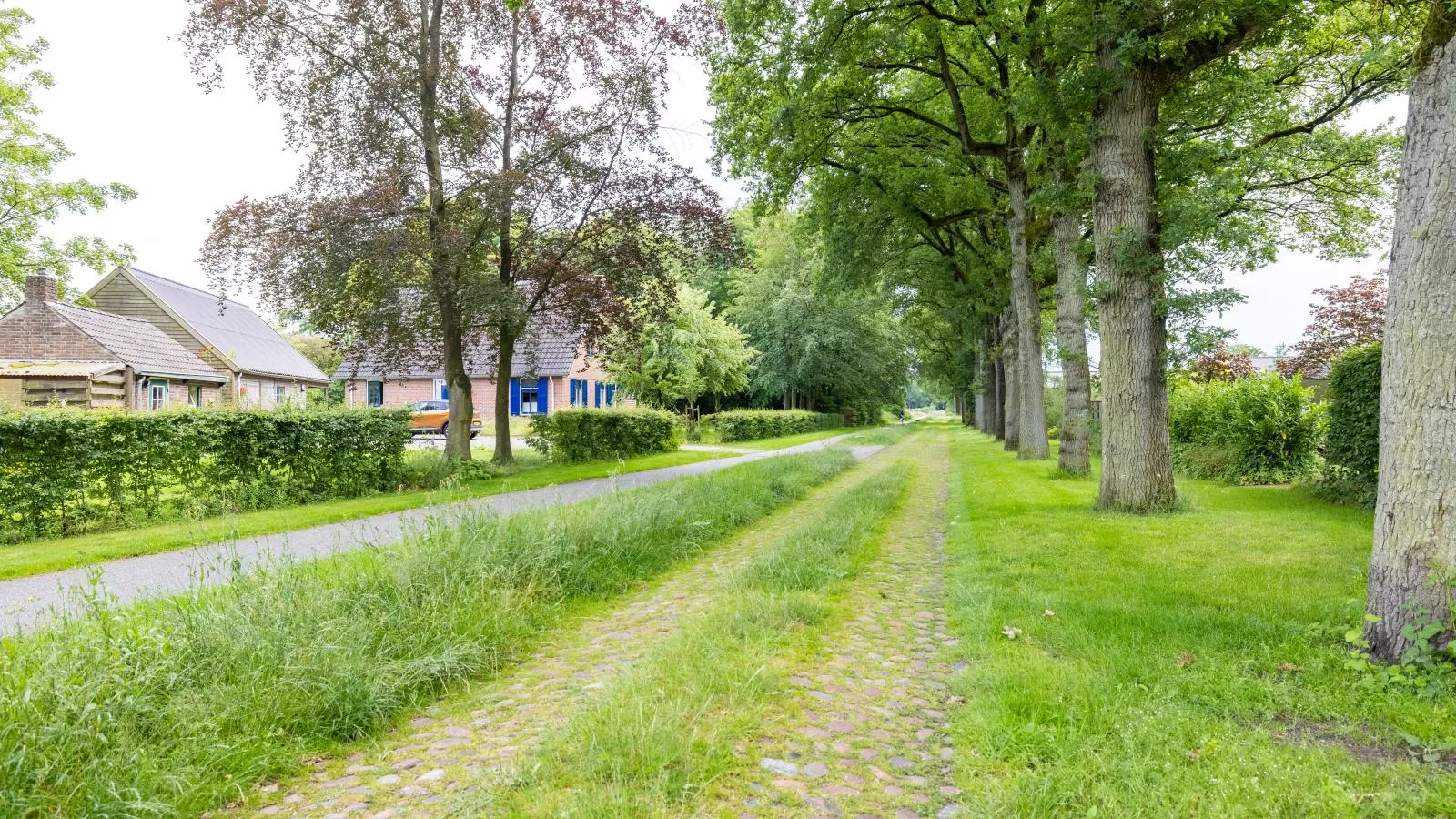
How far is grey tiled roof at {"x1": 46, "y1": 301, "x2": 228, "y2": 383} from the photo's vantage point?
21094 mm

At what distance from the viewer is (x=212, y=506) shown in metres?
10.2

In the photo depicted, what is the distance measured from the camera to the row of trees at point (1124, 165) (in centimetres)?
385

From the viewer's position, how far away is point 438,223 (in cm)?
1400

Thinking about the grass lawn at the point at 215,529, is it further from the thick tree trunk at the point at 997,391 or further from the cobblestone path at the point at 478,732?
the thick tree trunk at the point at 997,391

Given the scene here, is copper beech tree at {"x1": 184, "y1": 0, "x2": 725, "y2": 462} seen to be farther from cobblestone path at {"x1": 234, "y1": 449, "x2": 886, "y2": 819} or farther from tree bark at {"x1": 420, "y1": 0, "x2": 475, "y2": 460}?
cobblestone path at {"x1": 234, "y1": 449, "x2": 886, "y2": 819}

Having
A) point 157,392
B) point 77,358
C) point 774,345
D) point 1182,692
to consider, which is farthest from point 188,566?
point 774,345

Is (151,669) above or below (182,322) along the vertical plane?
below

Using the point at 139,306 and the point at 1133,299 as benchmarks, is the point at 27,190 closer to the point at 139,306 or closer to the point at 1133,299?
the point at 139,306

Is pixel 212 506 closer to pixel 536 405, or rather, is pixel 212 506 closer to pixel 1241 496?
pixel 1241 496

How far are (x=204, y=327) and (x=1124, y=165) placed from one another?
35.0 m

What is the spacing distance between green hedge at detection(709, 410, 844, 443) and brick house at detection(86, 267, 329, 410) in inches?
673

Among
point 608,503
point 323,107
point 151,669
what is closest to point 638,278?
point 323,107

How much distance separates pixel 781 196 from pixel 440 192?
754cm

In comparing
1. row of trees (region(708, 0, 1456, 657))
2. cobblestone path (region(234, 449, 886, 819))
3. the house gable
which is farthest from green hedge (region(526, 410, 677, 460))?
the house gable
